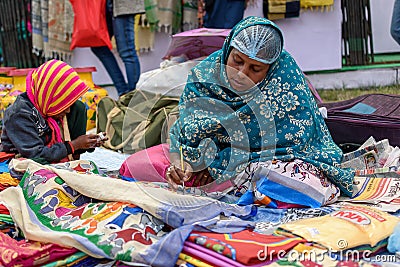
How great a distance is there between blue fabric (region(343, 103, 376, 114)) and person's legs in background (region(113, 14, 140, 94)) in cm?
227

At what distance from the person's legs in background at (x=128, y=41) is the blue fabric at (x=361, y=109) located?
227cm

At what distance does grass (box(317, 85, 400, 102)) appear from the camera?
5.61m

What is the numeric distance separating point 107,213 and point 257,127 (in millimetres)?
853

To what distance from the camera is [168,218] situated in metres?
2.22

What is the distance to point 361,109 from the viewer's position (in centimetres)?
390

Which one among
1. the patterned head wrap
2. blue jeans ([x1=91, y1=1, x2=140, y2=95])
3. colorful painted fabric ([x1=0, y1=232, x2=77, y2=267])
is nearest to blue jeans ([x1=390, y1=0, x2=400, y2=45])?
blue jeans ([x1=91, y1=1, x2=140, y2=95])

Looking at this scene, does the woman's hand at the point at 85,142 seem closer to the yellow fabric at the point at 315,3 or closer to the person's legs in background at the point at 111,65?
the person's legs in background at the point at 111,65

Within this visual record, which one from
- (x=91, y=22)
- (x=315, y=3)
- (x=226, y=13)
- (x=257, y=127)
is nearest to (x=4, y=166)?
(x=257, y=127)

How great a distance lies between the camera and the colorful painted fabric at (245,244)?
1.98 meters

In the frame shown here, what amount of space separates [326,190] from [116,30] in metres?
3.32

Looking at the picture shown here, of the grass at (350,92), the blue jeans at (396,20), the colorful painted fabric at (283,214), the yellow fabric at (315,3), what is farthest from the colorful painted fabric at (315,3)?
the colorful painted fabric at (283,214)

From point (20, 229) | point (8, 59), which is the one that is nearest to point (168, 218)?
point (20, 229)

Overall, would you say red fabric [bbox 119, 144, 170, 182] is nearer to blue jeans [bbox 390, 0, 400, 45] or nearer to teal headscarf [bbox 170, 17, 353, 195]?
teal headscarf [bbox 170, 17, 353, 195]

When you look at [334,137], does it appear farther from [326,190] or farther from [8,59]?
[8,59]
